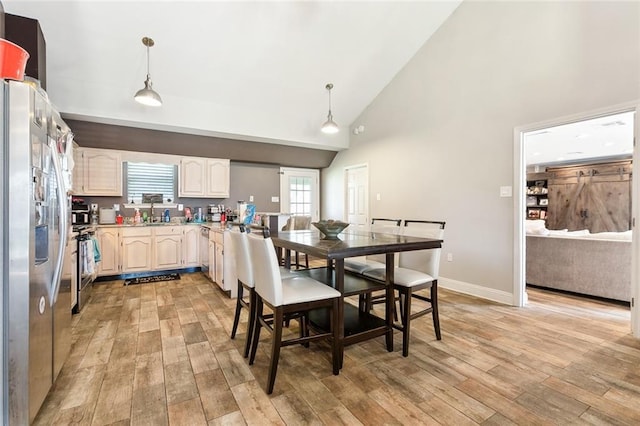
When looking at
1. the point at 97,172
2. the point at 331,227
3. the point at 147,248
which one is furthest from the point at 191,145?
the point at 331,227

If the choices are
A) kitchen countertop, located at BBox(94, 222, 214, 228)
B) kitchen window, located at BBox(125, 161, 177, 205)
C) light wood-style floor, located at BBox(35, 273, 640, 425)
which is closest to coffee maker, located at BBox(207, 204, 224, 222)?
kitchen countertop, located at BBox(94, 222, 214, 228)

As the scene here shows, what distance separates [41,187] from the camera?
154cm

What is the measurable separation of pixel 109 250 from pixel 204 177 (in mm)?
1878

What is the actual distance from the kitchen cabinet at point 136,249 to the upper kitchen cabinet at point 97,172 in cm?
75

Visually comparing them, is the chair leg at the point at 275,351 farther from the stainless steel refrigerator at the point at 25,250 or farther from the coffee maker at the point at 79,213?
the coffee maker at the point at 79,213

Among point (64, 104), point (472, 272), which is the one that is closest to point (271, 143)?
point (64, 104)

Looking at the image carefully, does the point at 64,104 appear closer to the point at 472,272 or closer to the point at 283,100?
the point at 283,100

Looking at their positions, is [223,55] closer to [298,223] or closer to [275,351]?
[298,223]

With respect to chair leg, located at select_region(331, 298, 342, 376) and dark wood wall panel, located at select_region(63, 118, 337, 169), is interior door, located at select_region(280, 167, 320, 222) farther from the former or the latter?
chair leg, located at select_region(331, 298, 342, 376)

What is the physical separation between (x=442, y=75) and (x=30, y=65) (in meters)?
4.67

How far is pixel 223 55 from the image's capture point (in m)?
3.99

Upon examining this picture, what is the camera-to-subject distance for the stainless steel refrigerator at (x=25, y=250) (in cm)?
133

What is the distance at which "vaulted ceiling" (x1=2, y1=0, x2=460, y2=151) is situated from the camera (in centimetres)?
335

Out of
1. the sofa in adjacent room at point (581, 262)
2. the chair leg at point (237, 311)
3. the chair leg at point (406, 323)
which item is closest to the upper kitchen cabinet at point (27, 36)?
the chair leg at point (237, 311)
